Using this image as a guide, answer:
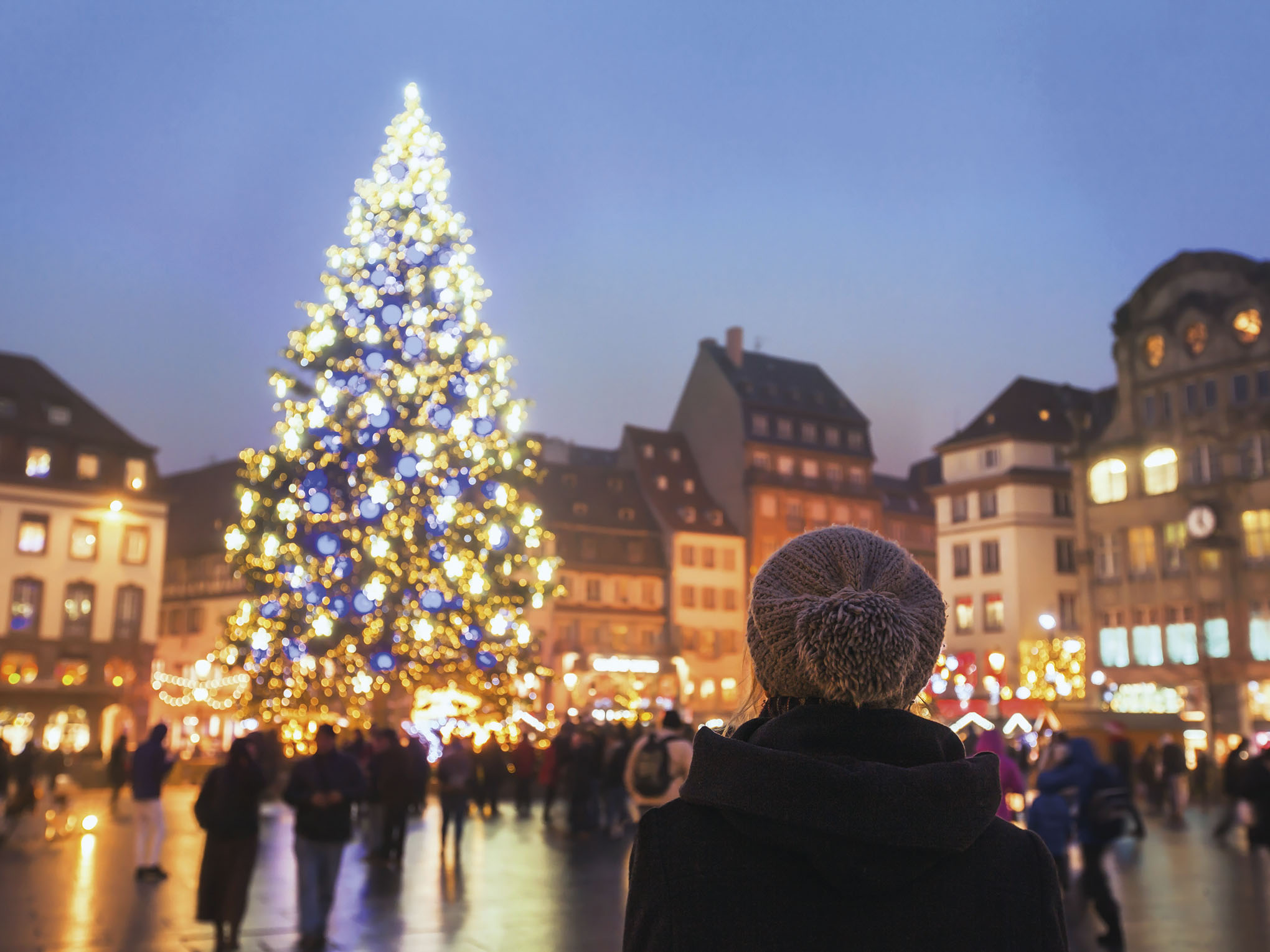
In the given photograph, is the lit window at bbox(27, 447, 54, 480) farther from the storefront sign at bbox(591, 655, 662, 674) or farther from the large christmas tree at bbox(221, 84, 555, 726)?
the large christmas tree at bbox(221, 84, 555, 726)

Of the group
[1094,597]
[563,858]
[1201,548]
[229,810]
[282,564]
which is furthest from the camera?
[1094,597]

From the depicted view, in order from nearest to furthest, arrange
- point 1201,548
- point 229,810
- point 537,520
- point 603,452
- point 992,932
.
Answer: point 992,932 → point 229,810 → point 537,520 → point 1201,548 → point 603,452

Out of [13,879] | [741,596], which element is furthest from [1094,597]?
[13,879]

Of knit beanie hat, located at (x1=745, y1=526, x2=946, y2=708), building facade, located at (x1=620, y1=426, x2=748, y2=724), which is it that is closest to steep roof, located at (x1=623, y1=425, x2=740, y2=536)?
building facade, located at (x1=620, y1=426, x2=748, y2=724)

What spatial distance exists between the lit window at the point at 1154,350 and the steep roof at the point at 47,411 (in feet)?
141

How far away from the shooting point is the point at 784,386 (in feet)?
277

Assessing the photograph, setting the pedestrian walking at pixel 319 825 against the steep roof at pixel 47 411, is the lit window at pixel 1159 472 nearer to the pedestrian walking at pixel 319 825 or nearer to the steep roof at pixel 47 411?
the steep roof at pixel 47 411

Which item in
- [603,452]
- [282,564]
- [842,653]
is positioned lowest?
[842,653]

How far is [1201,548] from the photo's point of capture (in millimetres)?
51375

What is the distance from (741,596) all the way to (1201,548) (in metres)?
30.5

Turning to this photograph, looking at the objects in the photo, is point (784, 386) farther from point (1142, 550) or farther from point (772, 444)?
point (1142, 550)

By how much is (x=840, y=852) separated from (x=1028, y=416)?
7077 cm

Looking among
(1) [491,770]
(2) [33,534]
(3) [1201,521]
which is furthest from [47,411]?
(3) [1201,521]

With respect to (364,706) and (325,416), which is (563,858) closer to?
(364,706)
